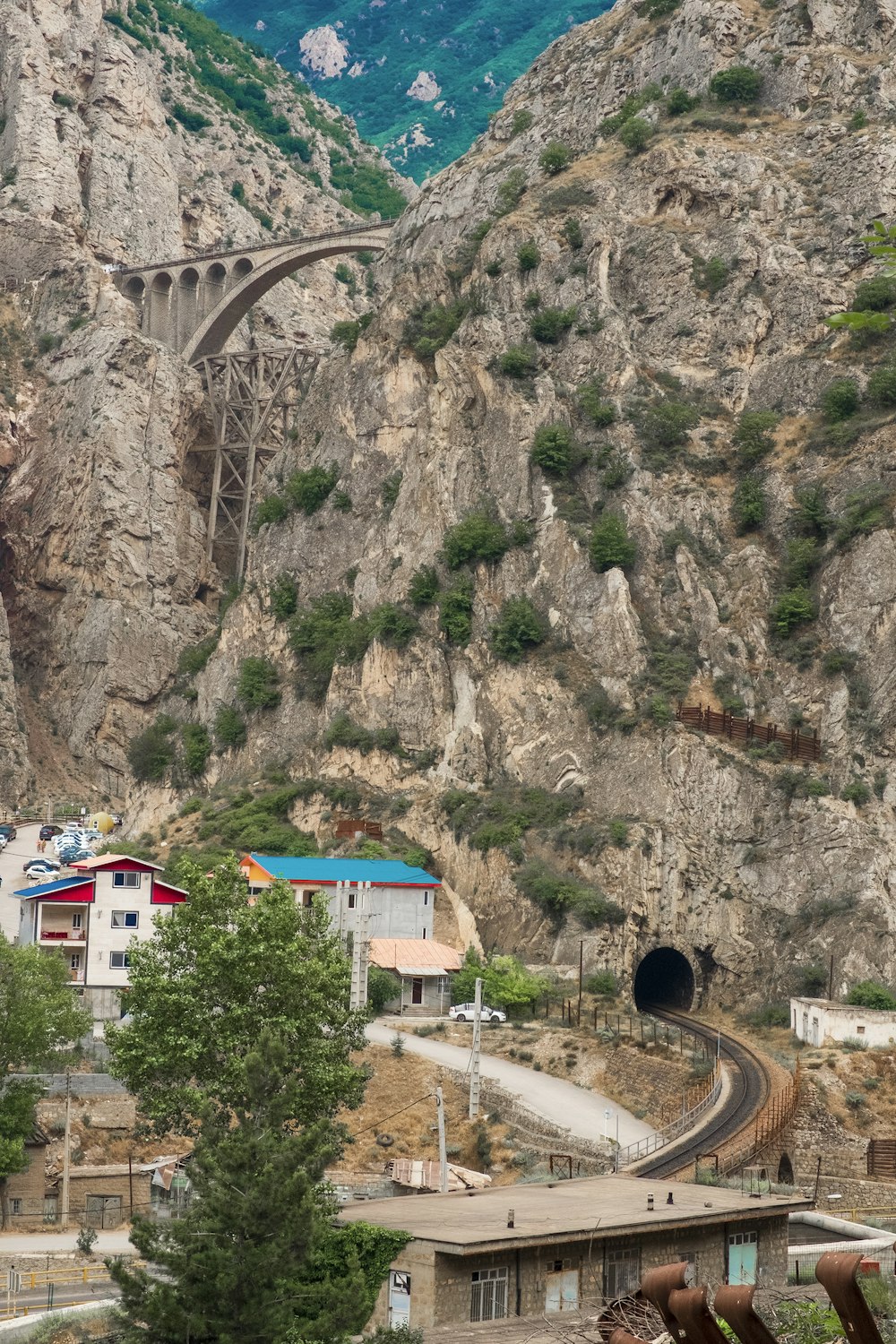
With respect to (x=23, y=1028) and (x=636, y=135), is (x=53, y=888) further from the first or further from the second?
(x=636, y=135)

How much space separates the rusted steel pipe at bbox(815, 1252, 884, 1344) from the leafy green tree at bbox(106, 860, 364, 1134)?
102ft

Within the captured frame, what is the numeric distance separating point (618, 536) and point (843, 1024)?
28.1m

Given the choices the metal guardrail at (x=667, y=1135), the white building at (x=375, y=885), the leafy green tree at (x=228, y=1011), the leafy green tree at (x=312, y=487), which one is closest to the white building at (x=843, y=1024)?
the metal guardrail at (x=667, y=1135)

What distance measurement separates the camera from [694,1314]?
13320 mm

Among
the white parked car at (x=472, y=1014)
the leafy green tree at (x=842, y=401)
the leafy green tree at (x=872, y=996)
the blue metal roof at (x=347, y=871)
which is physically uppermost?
the leafy green tree at (x=842, y=401)

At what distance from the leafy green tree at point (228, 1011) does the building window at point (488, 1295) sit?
1091 cm

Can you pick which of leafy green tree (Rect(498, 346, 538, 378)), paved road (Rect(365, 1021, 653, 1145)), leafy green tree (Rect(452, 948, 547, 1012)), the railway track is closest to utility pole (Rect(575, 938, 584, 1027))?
leafy green tree (Rect(452, 948, 547, 1012))

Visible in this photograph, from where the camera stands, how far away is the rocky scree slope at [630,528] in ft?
255

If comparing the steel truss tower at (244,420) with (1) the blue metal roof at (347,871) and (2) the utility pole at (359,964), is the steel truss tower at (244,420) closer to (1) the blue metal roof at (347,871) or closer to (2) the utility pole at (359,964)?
(1) the blue metal roof at (347,871)

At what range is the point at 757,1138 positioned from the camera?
54281 mm

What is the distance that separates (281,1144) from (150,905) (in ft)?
121

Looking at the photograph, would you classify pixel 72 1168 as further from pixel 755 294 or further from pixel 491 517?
pixel 755 294

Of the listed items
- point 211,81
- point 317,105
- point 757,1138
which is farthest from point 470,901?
point 317,105

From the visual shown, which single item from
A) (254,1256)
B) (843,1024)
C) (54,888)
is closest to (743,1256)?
(254,1256)
